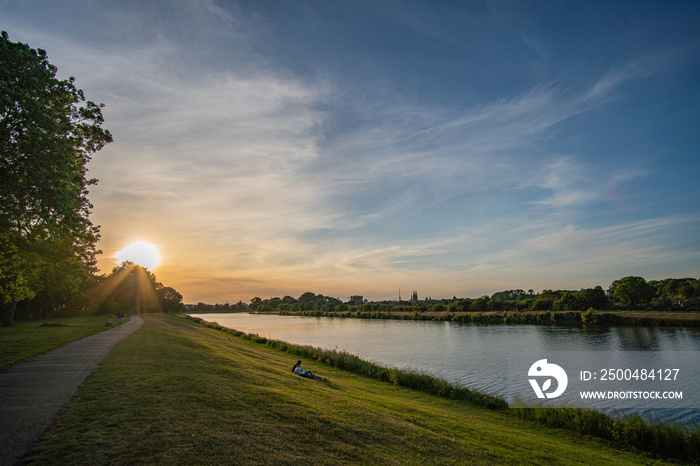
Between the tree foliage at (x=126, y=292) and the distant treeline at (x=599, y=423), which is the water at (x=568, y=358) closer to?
the distant treeline at (x=599, y=423)

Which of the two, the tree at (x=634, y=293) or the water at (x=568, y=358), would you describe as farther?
the tree at (x=634, y=293)

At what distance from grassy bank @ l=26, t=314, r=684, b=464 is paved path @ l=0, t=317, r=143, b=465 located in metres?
0.38

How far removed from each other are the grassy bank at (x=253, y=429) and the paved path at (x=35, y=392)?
1.23ft

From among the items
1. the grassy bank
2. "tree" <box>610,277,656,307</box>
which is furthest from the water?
"tree" <box>610,277,656,307</box>

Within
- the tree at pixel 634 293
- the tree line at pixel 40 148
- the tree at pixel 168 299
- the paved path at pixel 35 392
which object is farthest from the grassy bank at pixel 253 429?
the tree at pixel 168 299

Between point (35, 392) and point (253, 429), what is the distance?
7709mm

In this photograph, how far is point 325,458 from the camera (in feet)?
28.3

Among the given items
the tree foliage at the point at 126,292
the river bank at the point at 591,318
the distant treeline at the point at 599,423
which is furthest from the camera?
the tree foliage at the point at 126,292

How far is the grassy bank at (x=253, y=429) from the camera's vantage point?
7.89m

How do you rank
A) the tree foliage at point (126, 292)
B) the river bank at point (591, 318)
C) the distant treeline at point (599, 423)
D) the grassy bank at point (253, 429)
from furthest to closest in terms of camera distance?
the tree foliage at point (126, 292) → the river bank at point (591, 318) → the distant treeline at point (599, 423) → the grassy bank at point (253, 429)

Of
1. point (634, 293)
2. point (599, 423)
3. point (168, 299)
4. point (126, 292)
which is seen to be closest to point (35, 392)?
point (599, 423)

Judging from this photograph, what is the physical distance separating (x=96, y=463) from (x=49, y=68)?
1883 centimetres

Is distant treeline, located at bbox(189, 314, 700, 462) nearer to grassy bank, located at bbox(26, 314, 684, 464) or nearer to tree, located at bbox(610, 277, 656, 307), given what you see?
grassy bank, located at bbox(26, 314, 684, 464)

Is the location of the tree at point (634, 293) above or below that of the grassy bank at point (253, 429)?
above
